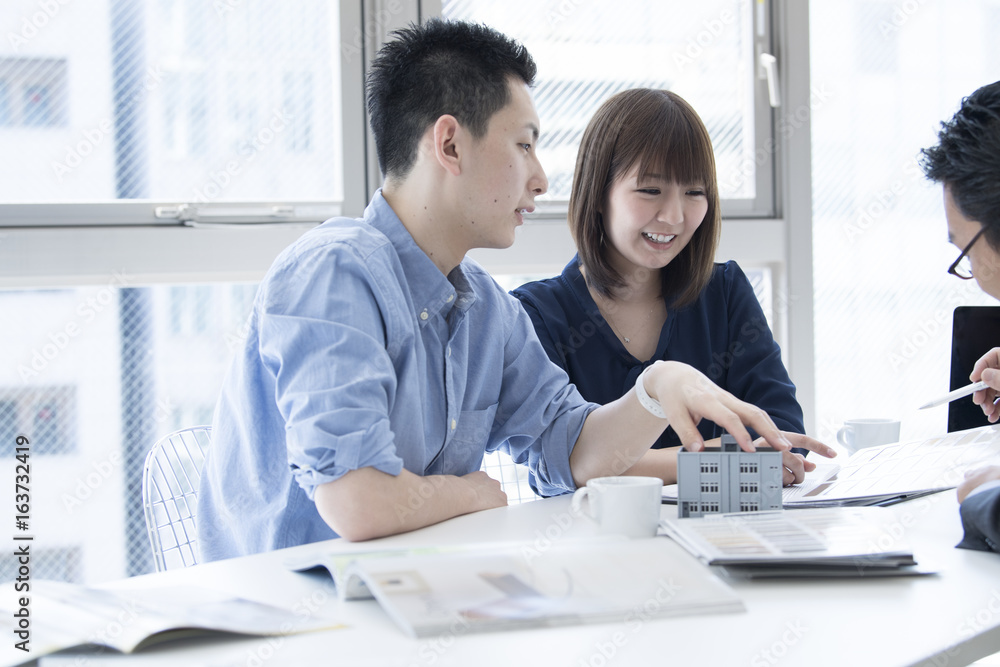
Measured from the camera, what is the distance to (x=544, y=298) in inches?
72.7

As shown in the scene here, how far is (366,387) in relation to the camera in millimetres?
1091

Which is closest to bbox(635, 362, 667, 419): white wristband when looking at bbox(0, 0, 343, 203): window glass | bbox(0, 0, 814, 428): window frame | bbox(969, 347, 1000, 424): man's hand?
Result: bbox(969, 347, 1000, 424): man's hand

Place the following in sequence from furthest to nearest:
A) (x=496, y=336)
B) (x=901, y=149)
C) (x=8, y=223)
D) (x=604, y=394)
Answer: (x=901, y=149) < (x=8, y=223) < (x=604, y=394) < (x=496, y=336)

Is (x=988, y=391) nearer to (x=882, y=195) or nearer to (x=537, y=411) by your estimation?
(x=537, y=411)

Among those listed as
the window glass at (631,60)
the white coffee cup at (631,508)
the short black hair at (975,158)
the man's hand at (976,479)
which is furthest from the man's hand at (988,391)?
the window glass at (631,60)

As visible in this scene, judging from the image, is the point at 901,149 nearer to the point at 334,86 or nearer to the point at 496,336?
the point at 334,86

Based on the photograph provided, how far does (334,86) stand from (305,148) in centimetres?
19

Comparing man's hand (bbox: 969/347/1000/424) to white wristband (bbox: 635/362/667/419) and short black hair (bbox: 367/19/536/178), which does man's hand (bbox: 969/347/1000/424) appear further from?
short black hair (bbox: 367/19/536/178)

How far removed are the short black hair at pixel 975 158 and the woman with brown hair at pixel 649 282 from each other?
1.92 feet

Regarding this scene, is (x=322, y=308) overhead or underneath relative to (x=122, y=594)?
overhead

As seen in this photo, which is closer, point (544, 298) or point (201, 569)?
point (201, 569)

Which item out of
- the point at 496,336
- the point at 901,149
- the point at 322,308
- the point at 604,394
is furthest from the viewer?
the point at 901,149

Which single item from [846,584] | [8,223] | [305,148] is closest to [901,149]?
[305,148]

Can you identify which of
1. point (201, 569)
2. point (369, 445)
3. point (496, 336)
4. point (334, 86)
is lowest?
point (201, 569)
